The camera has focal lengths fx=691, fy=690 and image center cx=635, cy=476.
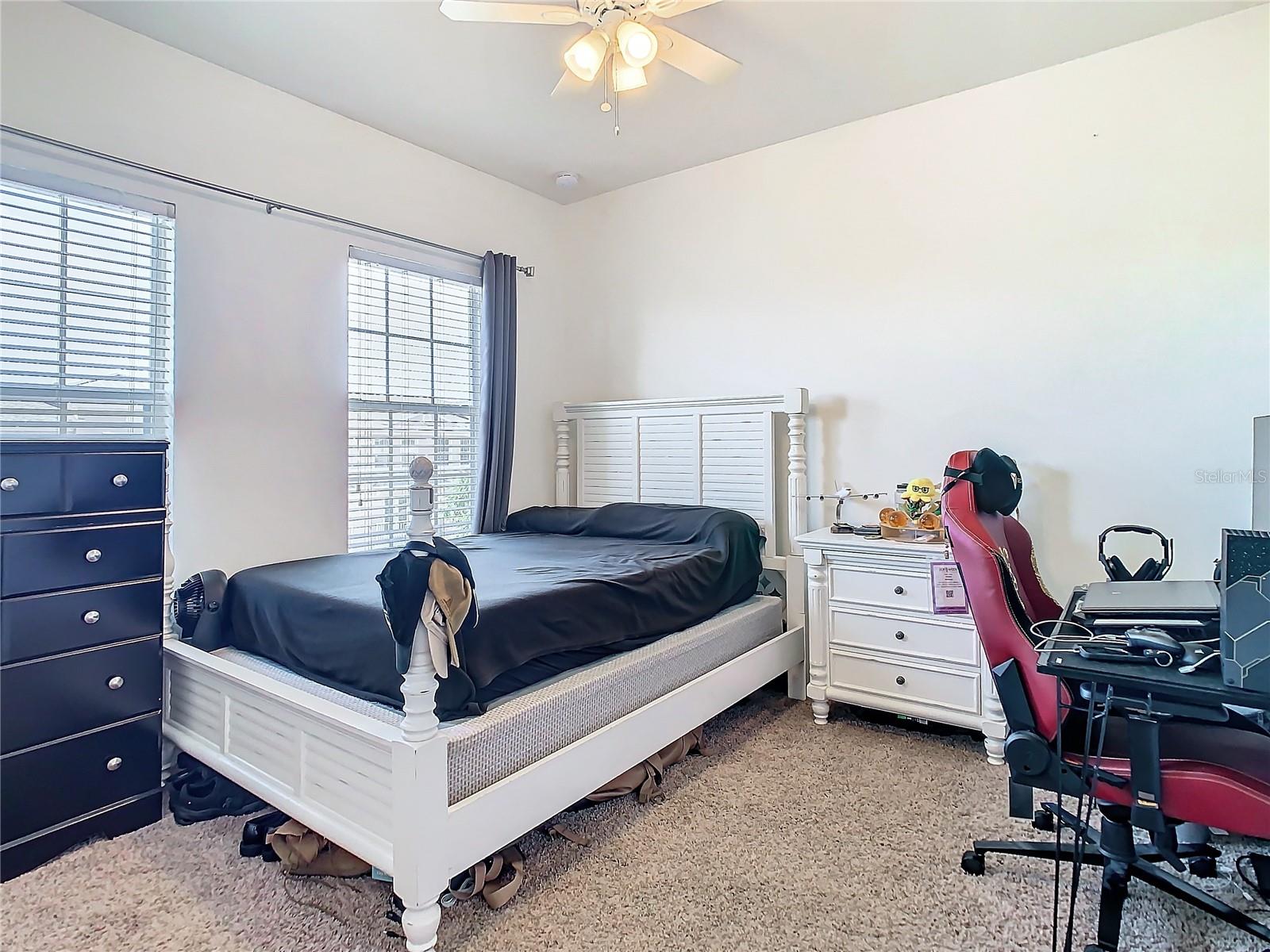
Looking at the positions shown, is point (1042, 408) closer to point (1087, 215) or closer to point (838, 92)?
point (1087, 215)

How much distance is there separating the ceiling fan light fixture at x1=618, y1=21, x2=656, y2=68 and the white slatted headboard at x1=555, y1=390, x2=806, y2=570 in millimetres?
1583

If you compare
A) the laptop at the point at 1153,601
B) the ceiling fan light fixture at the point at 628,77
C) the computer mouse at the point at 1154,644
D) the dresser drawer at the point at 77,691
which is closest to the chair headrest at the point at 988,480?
the laptop at the point at 1153,601

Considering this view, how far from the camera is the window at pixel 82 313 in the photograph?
218 cm

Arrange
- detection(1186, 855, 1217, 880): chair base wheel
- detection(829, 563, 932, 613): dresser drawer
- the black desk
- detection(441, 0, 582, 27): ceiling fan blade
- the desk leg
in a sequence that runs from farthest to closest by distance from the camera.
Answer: the desk leg < detection(829, 563, 932, 613): dresser drawer < detection(441, 0, 582, 27): ceiling fan blade < detection(1186, 855, 1217, 880): chair base wheel < the black desk

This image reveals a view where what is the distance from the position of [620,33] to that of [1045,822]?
2601 mm

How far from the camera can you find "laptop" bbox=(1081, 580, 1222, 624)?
1341mm

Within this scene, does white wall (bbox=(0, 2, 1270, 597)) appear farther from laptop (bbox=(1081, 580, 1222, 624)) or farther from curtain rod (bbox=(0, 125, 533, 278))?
laptop (bbox=(1081, 580, 1222, 624))

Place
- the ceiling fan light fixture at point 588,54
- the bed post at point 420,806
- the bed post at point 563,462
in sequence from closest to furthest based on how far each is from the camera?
the bed post at point 420,806, the ceiling fan light fixture at point 588,54, the bed post at point 563,462

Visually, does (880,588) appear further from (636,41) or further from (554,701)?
(636,41)

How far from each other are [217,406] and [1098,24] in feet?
11.6

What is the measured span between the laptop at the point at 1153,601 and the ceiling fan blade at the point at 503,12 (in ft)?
6.61

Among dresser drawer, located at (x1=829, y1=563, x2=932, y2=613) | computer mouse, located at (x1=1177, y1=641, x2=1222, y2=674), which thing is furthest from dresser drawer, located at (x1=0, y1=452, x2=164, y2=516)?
computer mouse, located at (x1=1177, y1=641, x2=1222, y2=674)

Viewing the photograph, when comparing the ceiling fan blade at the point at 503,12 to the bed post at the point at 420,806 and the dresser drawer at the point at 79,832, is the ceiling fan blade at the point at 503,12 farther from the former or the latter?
the dresser drawer at the point at 79,832

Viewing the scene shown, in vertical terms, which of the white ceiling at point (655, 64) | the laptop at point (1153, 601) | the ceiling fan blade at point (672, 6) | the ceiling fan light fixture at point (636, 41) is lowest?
the laptop at point (1153, 601)
